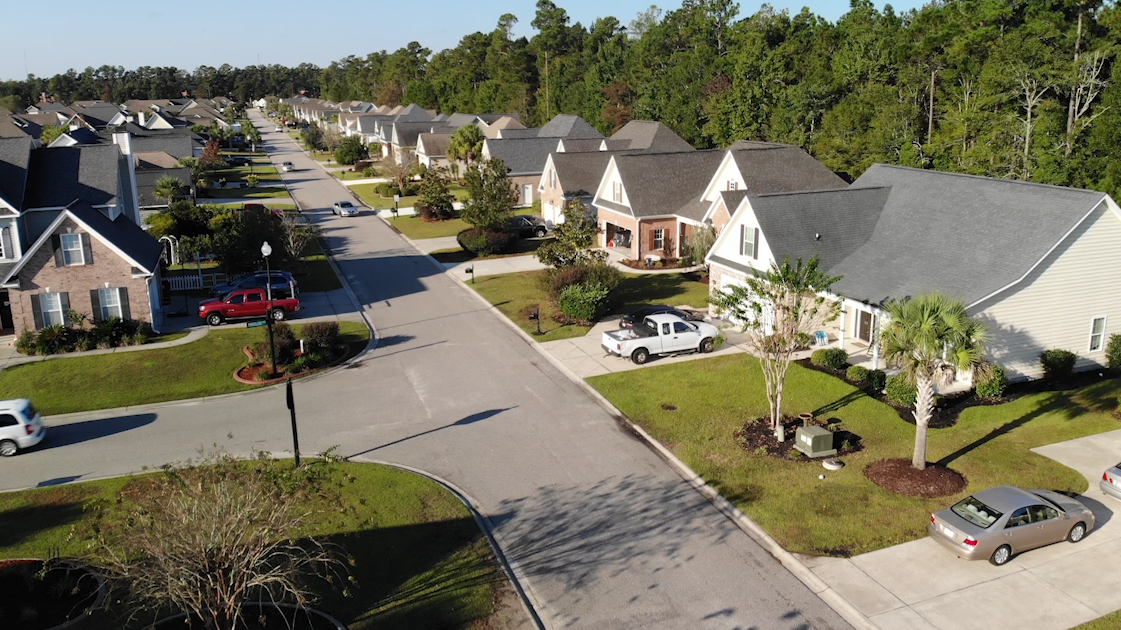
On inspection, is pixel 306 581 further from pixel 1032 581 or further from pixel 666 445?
pixel 1032 581

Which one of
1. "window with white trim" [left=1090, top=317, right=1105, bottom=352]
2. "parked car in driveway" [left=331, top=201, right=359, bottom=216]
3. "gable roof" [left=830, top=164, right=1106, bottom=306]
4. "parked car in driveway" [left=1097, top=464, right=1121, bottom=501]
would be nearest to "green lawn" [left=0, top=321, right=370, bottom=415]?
"gable roof" [left=830, top=164, right=1106, bottom=306]

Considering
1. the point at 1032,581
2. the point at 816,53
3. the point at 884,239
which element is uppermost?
the point at 816,53

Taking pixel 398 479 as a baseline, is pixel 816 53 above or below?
above

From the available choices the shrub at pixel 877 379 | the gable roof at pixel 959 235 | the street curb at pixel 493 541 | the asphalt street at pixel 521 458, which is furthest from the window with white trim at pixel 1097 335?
the street curb at pixel 493 541

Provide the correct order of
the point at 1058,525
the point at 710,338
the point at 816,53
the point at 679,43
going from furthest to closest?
the point at 679,43
the point at 816,53
the point at 710,338
the point at 1058,525

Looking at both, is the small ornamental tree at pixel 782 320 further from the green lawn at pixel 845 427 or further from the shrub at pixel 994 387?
the shrub at pixel 994 387

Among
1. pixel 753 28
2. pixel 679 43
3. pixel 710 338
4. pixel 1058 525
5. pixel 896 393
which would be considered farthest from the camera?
pixel 679 43

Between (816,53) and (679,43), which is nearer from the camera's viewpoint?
(816,53)

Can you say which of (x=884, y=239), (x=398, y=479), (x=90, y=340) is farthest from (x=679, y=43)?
(x=398, y=479)
